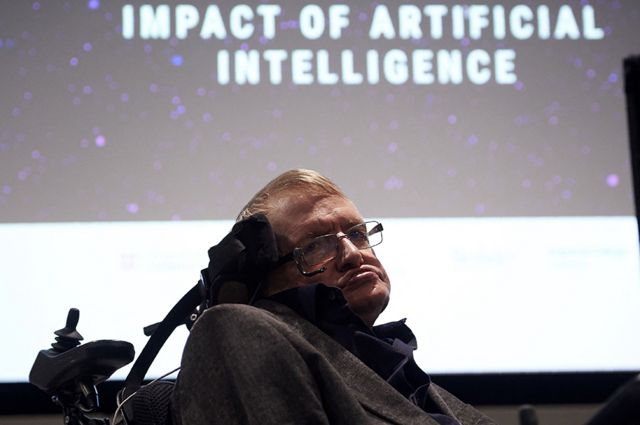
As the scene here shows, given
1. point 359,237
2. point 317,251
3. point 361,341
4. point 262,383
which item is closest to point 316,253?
point 317,251

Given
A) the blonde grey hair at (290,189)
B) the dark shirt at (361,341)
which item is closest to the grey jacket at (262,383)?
the dark shirt at (361,341)

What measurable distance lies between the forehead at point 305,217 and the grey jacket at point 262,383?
39cm

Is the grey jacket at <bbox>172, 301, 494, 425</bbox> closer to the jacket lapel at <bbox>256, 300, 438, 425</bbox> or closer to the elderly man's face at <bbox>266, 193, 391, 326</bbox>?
the jacket lapel at <bbox>256, 300, 438, 425</bbox>

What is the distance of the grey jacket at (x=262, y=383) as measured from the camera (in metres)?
1.45

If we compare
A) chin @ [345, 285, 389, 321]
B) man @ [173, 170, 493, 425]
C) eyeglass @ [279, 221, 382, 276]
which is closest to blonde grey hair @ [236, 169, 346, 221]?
man @ [173, 170, 493, 425]

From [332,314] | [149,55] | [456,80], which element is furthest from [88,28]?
[332,314]

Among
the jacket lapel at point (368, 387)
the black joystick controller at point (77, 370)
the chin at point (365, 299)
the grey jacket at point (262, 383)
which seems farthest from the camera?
the chin at point (365, 299)

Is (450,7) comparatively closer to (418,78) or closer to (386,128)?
(418,78)

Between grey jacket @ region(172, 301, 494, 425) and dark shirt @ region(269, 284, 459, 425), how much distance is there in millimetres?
128

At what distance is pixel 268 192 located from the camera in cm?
201

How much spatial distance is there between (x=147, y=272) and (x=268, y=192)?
126 cm

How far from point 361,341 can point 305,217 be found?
0.35m

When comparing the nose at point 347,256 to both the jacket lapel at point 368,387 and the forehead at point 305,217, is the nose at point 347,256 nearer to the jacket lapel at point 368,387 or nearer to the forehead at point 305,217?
the forehead at point 305,217

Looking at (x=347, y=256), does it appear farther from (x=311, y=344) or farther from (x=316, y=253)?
(x=311, y=344)
